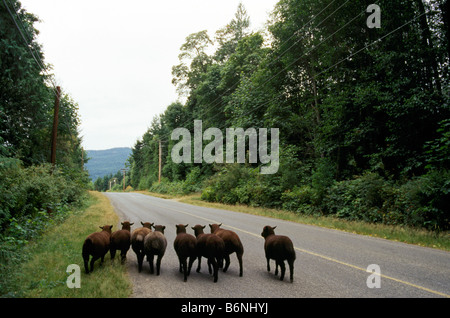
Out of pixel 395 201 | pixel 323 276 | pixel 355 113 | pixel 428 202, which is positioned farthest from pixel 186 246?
pixel 355 113

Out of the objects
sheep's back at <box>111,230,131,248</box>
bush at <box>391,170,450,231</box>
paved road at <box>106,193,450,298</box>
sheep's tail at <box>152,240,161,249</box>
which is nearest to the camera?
paved road at <box>106,193,450,298</box>

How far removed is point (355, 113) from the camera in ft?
53.1

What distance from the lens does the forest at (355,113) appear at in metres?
11.7

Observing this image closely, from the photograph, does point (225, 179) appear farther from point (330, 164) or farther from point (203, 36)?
point (203, 36)

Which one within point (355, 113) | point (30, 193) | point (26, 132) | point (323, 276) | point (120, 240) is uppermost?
point (355, 113)

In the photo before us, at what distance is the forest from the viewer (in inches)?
459

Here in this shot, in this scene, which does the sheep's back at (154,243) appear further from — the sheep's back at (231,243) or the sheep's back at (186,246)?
the sheep's back at (231,243)

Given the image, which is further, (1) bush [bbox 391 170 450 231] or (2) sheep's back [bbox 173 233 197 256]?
(1) bush [bbox 391 170 450 231]

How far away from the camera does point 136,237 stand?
5.46 m

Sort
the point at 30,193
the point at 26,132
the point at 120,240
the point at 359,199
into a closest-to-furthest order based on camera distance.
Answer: the point at 120,240 < the point at 30,193 < the point at 359,199 < the point at 26,132

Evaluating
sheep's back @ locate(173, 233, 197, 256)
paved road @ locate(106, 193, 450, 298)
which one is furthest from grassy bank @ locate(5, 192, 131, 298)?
sheep's back @ locate(173, 233, 197, 256)

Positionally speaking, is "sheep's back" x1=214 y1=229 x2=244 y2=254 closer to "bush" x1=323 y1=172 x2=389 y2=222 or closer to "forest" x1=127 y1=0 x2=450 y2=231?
"forest" x1=127 y1=0 x2=450 y2=231

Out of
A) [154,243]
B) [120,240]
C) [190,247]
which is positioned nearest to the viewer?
[190,247]

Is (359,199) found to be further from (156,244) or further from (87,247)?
(87,247)
